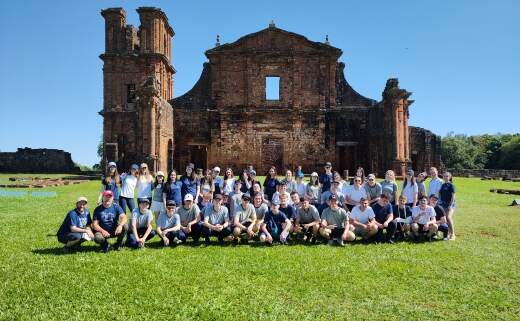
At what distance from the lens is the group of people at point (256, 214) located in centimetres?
872

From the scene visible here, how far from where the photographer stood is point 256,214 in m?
9.77

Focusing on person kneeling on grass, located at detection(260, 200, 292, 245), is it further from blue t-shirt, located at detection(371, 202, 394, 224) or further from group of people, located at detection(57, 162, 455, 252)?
blue t-shirt, located at detection(371, 202, 394, 224)

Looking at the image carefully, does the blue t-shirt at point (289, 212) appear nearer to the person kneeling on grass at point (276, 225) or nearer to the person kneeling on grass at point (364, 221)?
the person kneeling on grass at point (276, 225)

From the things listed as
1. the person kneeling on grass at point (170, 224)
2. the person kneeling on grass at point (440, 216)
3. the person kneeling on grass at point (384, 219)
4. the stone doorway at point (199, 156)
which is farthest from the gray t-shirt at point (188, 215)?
the stone doorway at point (199, 156)

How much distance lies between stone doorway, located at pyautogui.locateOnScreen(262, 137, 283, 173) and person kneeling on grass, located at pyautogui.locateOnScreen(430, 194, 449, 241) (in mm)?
22049

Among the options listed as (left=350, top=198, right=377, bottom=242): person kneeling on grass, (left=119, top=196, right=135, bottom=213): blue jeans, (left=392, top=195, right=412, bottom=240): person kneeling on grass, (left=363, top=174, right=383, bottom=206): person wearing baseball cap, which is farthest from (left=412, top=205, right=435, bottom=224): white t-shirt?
(left=119, top=196, right=135, bottom=213): blue jeans

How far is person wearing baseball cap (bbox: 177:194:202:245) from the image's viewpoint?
9.33 metres

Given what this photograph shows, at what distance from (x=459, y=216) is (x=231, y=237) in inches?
306

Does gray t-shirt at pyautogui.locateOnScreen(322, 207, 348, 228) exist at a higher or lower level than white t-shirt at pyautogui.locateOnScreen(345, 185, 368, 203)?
lower

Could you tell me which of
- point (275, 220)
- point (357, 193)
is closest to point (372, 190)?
point (357, 193)

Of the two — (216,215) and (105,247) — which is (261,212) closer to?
(216,215)

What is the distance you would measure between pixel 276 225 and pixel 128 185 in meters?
3.57

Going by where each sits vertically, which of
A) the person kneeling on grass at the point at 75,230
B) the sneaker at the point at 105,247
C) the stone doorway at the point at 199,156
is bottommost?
the sneaker at the point at 105,247

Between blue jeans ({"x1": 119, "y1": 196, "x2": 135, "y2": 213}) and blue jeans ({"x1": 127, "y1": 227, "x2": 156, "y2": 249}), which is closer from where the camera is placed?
blue jeans ({"x1": 127, "y1": 227, "x2": 156, "y2": 249})
